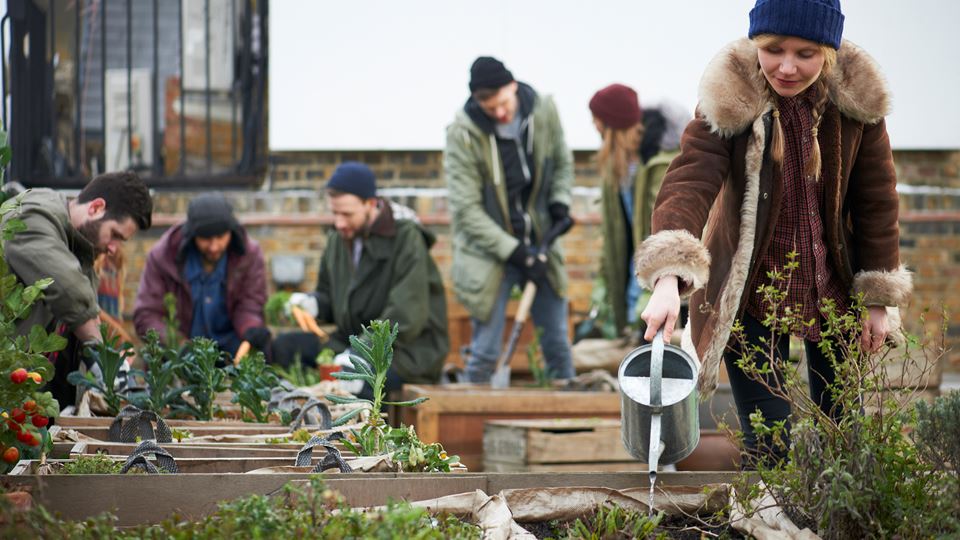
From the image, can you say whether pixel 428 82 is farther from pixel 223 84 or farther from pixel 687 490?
pixel 687 490

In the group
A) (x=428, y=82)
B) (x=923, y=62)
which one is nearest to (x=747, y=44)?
(x=428, y=82)

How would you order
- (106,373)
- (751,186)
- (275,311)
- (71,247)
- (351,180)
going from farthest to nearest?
(275,311), (351,180), (71,247), (106,373), (751,186)

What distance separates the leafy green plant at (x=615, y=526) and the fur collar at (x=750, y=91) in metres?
1.02

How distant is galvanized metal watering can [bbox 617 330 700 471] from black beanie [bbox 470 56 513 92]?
404cm

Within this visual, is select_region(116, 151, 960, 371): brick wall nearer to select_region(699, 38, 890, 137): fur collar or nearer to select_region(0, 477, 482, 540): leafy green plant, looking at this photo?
select_region(699, 38, 890, 137): fur collar

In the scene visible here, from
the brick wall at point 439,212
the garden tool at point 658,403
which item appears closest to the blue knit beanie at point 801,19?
the garden tool at point 658,403

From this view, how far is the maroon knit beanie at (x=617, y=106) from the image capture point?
277 inches

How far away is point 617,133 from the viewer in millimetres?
7305

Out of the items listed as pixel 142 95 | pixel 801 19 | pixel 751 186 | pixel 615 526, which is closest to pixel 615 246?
pixel 142 95

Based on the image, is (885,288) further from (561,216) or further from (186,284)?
(186,284)

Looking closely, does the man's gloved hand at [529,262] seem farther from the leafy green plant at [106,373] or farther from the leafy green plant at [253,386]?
the leafy green plant at [106,373]

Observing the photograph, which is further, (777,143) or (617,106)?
(617,106)

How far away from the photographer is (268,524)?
217cm

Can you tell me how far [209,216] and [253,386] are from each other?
240cm
